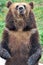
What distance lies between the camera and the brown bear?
9.08m

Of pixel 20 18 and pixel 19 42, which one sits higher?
pixel 20 18

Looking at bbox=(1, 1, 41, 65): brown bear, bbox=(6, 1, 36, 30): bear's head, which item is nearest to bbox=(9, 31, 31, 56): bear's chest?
bbox=(1, 1, 41, 65): brown bear

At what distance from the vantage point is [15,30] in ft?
30.1

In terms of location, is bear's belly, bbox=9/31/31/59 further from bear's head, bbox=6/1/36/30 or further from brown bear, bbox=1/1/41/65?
bear's head, bbox=6/1/36/30

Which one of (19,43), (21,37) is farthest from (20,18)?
(19,43)

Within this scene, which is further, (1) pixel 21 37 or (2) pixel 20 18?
(1) pixel 21 37

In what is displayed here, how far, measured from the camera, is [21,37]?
9156 mm

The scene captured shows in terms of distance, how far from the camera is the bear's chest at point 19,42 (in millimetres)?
9133

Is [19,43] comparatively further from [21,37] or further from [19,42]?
[21,37]

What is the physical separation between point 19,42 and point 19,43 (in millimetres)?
19

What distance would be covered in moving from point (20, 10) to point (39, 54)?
36.7 inches

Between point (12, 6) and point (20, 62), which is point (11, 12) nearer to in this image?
point (12, 6)

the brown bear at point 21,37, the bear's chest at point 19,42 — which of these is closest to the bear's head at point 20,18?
the brown bear at point 21,37

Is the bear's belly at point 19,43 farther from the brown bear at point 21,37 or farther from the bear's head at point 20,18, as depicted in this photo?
the bear's head at point 20,18
